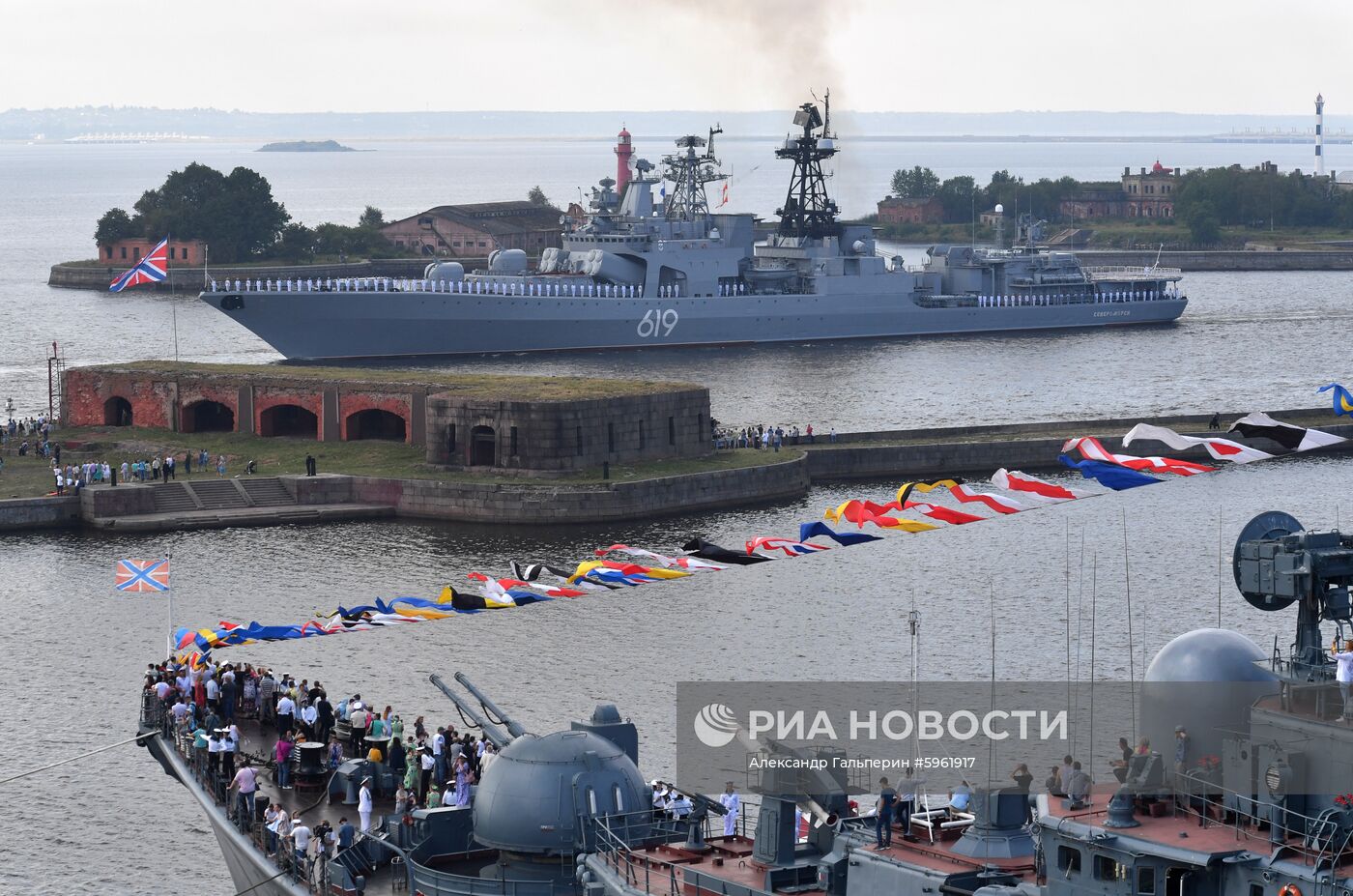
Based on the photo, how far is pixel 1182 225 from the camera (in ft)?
613

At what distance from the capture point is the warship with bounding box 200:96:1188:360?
99562mm

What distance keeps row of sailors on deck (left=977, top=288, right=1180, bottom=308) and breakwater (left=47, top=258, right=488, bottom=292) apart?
141 feet

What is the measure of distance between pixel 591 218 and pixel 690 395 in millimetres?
51990

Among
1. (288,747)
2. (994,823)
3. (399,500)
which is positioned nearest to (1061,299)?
(399,500)

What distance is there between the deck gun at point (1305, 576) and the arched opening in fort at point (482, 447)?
42644mm

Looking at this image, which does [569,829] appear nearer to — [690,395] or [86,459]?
[690,395]

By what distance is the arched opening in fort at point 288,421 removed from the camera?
66875 mm

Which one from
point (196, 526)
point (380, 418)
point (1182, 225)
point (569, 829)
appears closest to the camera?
point (569, 829)

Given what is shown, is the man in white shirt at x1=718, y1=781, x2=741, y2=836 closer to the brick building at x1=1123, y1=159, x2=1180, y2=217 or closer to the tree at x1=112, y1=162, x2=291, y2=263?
the tree at x1=112, y1=162, x2=291, y2=263

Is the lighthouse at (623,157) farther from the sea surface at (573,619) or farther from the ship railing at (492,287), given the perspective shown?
the sea surface at (573,619)

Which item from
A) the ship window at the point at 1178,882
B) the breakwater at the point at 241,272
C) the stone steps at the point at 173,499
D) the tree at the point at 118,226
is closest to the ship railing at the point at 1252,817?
the ship window at the point at 1178,882

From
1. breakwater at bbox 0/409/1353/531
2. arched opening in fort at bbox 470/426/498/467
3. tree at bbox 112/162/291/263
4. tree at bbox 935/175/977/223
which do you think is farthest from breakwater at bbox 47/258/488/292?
breakwater at bbox 0/409/1353/531

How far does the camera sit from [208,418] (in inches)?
2714

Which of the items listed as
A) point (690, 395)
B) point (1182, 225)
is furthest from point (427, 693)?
point (1182, 225)
